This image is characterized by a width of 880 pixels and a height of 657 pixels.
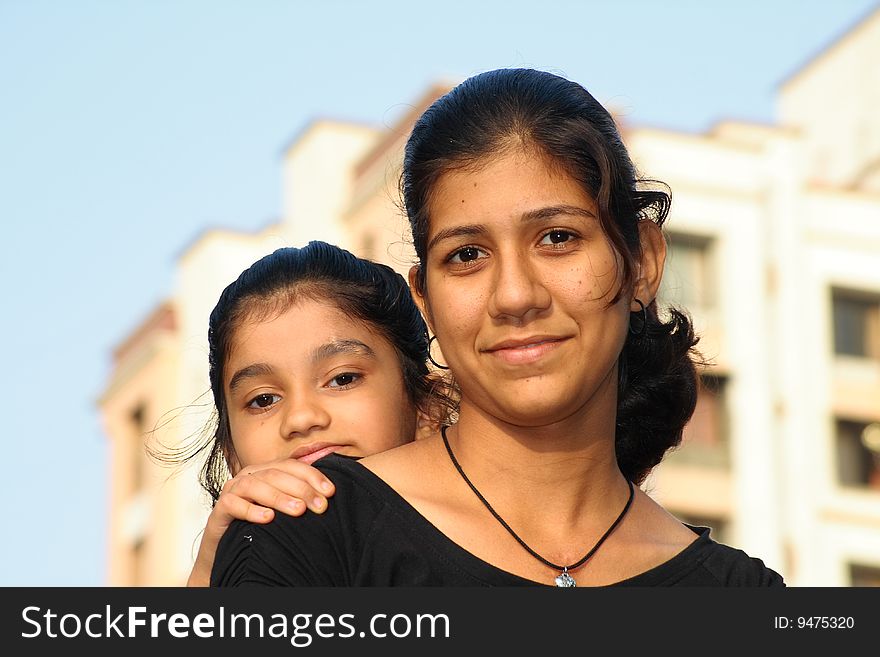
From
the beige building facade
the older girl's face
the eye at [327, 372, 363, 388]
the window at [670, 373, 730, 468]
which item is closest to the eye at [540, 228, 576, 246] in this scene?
the older girl's face

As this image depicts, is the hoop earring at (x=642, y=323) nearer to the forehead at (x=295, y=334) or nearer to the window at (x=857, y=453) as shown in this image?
the forehead at (x=295, y=334)

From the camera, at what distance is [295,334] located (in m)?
4.32

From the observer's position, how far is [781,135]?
29.3 m

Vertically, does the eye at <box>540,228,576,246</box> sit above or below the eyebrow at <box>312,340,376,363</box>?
below

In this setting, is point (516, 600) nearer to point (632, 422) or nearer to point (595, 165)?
point (595, 165)

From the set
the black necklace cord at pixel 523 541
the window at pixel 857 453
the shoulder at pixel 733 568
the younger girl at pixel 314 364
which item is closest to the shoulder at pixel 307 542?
the black necklace cord at pixel 523 541

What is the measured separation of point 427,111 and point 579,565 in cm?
88

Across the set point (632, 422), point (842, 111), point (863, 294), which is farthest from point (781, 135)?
point (632, 422)

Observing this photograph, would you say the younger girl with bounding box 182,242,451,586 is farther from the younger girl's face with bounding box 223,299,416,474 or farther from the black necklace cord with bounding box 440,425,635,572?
the black necklace cord with bounding box 440,425,635,572

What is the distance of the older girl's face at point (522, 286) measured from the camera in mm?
3018

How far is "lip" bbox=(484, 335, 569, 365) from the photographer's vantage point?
3.03 m

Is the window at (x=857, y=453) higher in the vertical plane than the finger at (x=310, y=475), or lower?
higher

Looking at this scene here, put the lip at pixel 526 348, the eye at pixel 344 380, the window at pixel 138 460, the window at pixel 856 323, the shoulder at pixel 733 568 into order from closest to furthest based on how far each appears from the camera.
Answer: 1. the lip at pixel 526 348
2. the shoulder at pixel 733 568
3. the eye at pixel 344 380
4. the window at pixel 856 323
5. the window at pixel 138 460

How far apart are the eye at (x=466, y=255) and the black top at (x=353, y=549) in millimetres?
394
